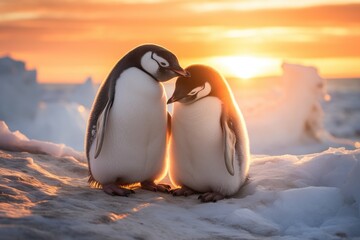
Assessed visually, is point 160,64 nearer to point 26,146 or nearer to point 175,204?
point 175,204

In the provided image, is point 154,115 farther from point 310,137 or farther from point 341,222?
point 310,137

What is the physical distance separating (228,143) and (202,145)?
0.22 metres

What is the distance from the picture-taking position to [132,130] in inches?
140

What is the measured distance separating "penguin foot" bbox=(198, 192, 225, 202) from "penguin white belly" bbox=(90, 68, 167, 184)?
446 mm

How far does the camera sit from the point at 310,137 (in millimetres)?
12086

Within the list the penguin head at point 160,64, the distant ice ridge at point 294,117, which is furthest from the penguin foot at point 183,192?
the distant ice ridge at point 294,117

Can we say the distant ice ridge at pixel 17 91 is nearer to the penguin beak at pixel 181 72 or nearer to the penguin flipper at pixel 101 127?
the penguin flipper at pixel 101 127

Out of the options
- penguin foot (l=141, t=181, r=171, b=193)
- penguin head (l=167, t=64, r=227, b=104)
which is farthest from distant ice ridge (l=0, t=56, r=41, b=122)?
penguin head (l=167, t=64, r=227, b=104)

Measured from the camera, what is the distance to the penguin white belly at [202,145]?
3.54 meters

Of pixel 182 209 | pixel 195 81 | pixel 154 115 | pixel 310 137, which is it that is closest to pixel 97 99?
pixel 154 115

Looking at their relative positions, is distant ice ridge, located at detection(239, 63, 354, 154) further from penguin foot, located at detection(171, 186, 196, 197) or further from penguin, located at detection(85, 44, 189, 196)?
penguin, located at detection(85, 44, 189, 196)

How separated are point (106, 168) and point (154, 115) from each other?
0.50 metres

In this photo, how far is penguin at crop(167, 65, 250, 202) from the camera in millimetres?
3513

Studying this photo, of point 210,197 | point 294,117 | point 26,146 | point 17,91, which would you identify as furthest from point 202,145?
point 17,91
